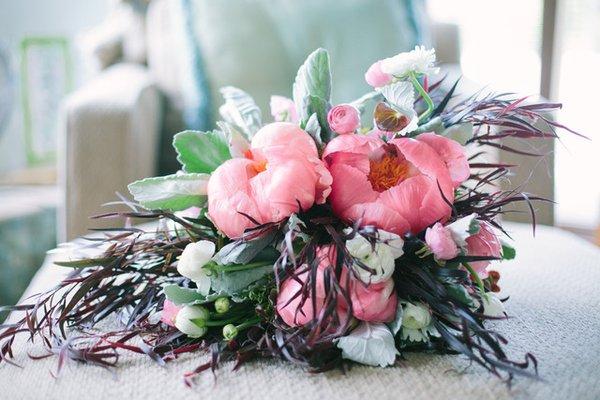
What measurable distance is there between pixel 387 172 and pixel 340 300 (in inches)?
4.6

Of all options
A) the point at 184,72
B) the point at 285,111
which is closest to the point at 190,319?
the point at 285,111

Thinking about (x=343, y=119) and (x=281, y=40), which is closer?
(x=343, y=119)

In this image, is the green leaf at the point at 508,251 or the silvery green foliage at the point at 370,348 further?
the green leaf at the point at 508,251

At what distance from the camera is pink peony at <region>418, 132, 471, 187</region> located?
0.55 metres

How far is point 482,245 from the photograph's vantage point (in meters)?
0.56

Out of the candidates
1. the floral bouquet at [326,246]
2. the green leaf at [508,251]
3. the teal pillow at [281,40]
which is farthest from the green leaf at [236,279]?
the teal pillow at [281,40]

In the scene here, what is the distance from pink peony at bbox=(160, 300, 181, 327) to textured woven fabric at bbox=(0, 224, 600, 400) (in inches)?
→ 1.4

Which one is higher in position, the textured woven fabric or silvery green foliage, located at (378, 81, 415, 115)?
silvery green foliage, located at (378, 81, 415, 115)

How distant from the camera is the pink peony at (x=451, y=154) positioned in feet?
1.81

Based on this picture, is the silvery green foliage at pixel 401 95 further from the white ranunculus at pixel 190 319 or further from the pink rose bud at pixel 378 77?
the white ranunculus at pixel 190 319

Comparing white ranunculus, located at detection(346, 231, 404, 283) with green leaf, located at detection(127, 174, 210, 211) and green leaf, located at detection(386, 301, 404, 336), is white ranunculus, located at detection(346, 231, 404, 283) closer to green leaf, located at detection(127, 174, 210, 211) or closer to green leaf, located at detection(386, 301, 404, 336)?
green leaf, located at detection(386, 301, 404, 336)

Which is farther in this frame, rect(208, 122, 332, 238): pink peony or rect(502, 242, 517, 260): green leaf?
rect(502, 242, 517, 260): green leaf

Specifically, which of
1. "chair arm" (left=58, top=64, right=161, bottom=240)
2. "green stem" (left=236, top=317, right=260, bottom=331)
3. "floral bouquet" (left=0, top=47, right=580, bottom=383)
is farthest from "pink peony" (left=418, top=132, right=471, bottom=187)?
"chair arm" (left=58, top=64, right=161, bottom=240)

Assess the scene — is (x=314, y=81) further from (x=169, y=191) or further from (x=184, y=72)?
(x=184, y=72)
